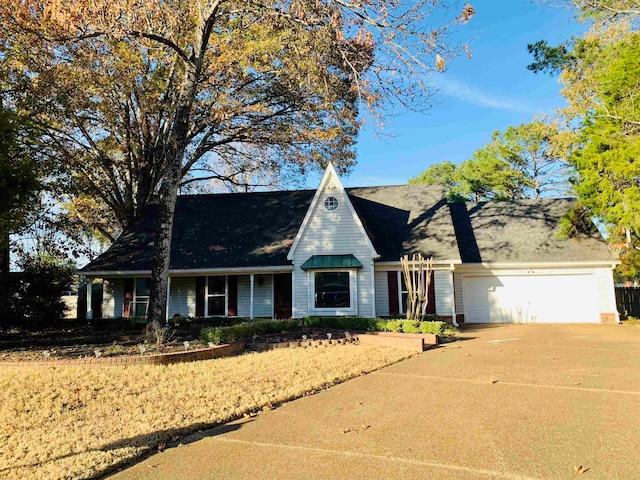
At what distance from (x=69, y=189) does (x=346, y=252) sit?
11706mm

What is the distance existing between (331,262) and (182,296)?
6.85 m

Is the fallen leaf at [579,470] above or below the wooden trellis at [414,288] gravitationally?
below

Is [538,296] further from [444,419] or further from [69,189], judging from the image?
[69,189]

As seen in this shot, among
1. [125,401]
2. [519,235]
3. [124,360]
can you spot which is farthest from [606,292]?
[125,401]

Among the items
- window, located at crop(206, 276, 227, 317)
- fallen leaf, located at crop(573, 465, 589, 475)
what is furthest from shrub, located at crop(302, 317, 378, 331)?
fallen leaf, located at crop(573, 465, 589, 475)

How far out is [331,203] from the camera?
18922 millimetres

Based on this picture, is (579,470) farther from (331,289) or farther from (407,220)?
(407,220)

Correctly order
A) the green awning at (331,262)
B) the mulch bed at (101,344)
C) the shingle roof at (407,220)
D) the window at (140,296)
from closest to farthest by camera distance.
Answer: the mulch bed at (101,344) < the green awning at (331,262) < the shingle roof at (407,220) < the window at (140,296)

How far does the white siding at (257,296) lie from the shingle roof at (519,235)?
836 cm

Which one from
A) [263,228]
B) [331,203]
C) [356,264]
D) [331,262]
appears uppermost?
[331,203]

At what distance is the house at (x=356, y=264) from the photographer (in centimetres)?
1852

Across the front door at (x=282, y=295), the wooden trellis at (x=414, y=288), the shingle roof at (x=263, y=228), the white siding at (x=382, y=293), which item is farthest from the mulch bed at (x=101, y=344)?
the shingle roof at (x=263, y=228)

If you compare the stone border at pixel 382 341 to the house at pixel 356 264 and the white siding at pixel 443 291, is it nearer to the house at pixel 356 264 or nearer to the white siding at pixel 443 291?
the house at pixel 356 264

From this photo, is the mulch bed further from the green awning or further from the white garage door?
the white garage door
